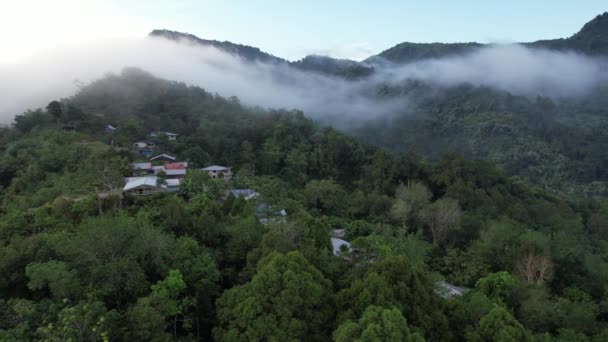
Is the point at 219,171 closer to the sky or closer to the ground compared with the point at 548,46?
closer to the ground

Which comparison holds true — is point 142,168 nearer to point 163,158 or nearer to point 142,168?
point 142,168

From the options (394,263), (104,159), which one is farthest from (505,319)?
(104,159)

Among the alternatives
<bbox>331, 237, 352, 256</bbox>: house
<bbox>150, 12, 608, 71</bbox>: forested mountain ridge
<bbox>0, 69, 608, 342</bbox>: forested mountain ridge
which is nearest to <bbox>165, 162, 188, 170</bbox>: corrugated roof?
<bbox>0, 69, 608, 342</bbox>: forested mountain ridge

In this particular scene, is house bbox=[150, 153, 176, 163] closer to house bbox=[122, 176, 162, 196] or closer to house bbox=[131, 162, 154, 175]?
house bbox=[131, 162, 154, 175]

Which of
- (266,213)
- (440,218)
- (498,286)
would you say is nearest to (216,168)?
(266,213)

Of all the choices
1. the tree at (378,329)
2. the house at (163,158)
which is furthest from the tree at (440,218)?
the house at (163,158)

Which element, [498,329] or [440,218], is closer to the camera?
[498,329]

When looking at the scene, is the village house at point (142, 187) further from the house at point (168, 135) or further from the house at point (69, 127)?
the house at point (69, 127)
